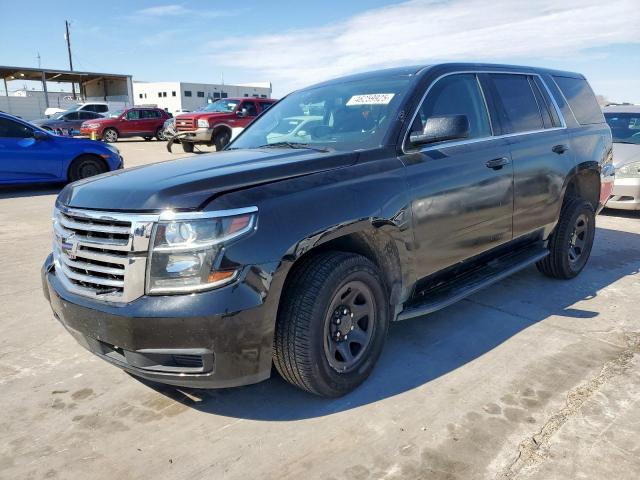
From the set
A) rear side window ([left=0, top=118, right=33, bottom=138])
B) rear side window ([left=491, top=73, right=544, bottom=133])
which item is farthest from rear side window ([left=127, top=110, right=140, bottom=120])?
rear side window ([left=491, top=73, right=544, bottom=133])

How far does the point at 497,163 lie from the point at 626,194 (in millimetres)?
5367

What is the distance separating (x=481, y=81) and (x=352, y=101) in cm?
109

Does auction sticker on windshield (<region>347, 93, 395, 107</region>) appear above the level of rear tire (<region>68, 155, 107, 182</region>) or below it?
above

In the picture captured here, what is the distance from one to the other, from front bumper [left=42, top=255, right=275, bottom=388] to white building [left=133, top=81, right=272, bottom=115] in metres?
63.9

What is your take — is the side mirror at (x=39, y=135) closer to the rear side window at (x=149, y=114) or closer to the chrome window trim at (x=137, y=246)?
the chrome window trim at (x=137, y=246)

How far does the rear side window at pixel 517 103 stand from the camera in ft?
13.6

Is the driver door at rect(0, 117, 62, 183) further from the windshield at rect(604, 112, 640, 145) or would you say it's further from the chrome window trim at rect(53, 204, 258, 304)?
the windshield at rect(604, 112, 640, 145)

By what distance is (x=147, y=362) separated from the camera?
2418 millimetres

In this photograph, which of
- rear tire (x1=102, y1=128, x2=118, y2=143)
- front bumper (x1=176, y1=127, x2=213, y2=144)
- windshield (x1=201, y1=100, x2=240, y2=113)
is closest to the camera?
front bumper (x1=176, y1=127, x2=213, y2=144)

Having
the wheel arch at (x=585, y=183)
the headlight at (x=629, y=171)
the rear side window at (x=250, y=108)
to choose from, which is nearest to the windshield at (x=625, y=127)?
the headlight at (x=629, y=171)

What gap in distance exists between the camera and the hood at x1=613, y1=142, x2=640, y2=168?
8047mm

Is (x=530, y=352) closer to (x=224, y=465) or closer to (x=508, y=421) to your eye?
(x=508, y=421)

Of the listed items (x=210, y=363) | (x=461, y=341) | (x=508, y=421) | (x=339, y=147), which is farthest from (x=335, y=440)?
(x=339, y=147)

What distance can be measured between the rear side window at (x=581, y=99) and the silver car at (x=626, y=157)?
2928mm
